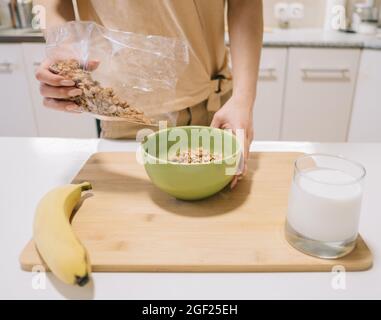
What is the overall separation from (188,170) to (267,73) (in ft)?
4.64

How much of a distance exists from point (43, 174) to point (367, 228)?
0.65 metres

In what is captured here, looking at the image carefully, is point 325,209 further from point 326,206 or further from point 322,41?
point 322,41

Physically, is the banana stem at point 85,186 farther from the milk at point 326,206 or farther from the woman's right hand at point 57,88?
the milk at point 326,206

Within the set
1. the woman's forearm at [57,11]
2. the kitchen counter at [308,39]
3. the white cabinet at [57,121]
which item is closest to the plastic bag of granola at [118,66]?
the woman's forearm at [57,11]

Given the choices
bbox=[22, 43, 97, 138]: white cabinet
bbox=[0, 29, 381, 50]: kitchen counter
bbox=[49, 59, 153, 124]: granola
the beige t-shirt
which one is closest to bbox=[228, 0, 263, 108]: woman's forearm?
the beige t-shirt

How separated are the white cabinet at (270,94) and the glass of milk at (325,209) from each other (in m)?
1.41

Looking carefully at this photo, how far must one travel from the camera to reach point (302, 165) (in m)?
0.57

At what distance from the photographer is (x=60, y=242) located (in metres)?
0.51

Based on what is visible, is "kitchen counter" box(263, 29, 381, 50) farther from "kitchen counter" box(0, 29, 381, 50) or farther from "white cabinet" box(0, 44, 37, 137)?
"white cabinet" box(0, 44, 37, 137)

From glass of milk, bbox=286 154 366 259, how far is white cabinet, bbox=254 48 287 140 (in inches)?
55.5

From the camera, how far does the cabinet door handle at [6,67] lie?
6.39ft

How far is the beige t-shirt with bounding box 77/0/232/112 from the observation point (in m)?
0.92

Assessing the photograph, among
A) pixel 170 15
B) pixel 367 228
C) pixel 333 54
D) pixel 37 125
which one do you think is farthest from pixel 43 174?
pixel 333 54
